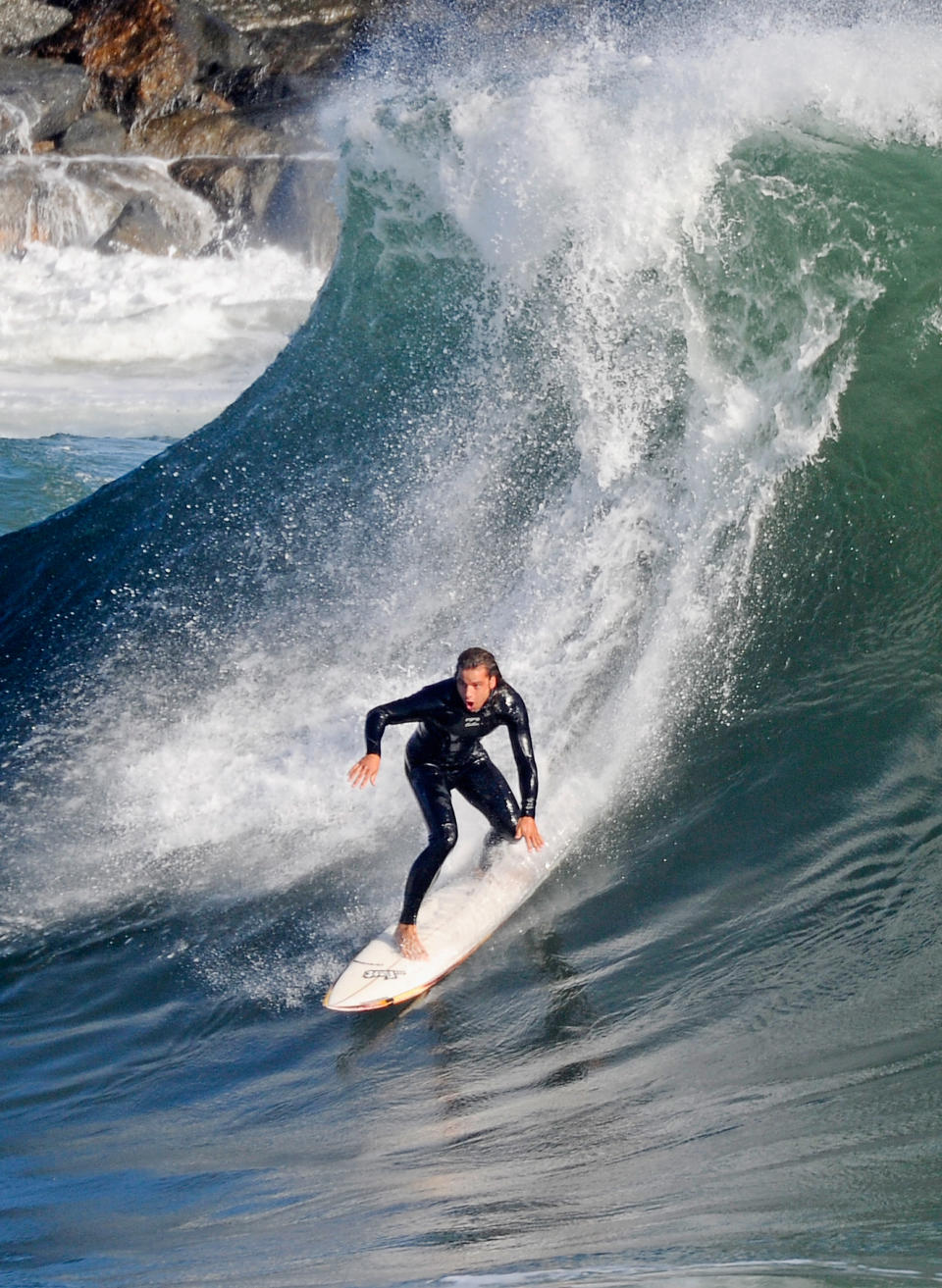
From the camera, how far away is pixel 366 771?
5.55m

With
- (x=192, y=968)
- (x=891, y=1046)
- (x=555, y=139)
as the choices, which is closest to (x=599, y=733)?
(x=192, y=968)

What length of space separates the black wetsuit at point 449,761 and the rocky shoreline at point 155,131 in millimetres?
21542

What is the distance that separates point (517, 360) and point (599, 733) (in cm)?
263

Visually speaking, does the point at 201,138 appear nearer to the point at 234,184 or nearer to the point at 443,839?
the point at 234,184

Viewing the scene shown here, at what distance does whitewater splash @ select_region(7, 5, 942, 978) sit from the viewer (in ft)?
23.0

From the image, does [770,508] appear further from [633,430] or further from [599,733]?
[599,733]

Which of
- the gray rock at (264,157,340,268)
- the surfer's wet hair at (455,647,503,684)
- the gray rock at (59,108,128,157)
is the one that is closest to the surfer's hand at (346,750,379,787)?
the surfer's wet hair at (455,647,503,684)

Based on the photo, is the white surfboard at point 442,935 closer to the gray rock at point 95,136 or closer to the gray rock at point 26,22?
the gray rock at point 95,136

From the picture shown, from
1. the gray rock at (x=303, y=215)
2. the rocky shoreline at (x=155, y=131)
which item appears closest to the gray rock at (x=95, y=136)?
the rocky shoreline at (x=155, y=131)

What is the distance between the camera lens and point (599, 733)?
6992 millimetres

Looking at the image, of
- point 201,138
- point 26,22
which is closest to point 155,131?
point 201,138

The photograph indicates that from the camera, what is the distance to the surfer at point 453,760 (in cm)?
554

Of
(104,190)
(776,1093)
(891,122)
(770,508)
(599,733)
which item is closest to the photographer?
(776,1093)

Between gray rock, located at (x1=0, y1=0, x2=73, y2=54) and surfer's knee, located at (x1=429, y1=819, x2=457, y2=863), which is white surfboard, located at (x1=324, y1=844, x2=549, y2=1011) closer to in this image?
surfer's knee, located at (x1=429, y1=819, x2=457, y2=863)
